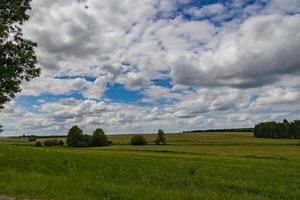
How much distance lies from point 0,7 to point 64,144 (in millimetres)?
114122

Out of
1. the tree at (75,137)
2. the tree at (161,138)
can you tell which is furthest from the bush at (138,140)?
the tree at (75,137)

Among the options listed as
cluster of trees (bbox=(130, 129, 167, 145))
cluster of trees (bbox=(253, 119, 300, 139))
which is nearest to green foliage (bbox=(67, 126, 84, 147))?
cluster of trees (bbox=(130, 129, 167, 145))

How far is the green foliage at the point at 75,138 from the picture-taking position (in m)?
126

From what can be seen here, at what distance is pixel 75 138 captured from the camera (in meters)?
126

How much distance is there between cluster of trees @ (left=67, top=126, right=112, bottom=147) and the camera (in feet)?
413

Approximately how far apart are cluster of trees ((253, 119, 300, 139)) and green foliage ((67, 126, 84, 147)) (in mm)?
73306

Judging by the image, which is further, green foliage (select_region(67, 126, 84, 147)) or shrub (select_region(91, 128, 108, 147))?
shrub (select_region(91, 128, 108, 147))

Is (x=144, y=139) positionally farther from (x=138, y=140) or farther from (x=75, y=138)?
(x=75, y=138)

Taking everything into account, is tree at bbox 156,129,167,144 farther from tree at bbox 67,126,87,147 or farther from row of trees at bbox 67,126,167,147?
tree at bbox 67,126,87,147

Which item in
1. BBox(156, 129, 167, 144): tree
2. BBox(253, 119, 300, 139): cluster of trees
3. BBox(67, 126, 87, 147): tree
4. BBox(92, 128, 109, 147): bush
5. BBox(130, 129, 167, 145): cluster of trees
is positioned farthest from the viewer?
BBox(253, 119, 300, 139): cluster of trees

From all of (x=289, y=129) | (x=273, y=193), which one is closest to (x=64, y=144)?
(x=289, y=129)

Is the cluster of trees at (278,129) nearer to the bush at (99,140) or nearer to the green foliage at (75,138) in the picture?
the bush at (99,140)

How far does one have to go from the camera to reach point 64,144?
135 metres

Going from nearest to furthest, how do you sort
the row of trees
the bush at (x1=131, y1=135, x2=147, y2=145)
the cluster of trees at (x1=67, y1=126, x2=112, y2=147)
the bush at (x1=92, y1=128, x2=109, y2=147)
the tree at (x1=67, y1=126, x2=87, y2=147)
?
the tree at (x1=67, y1=126, x2=87, y2=147) < the cluster of trees at (x1=67, y1=126, x2=112, y2=147) < the row of trees < the bush at (x1=131, y1=135, x2=147, y2=145) < the bush at (x1=92, y1=128, x2=109, y2=147)
